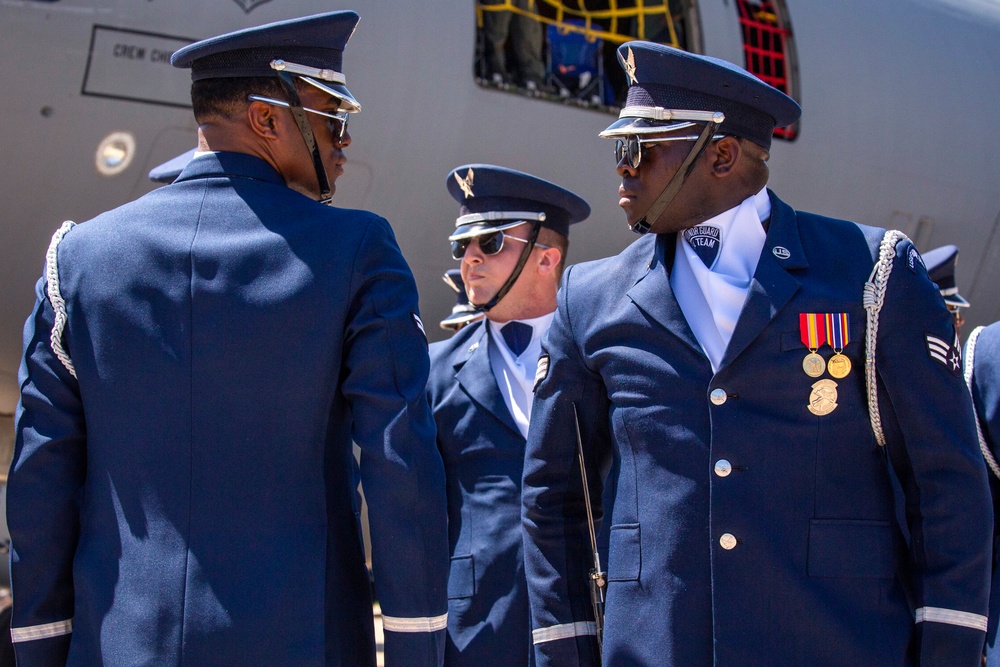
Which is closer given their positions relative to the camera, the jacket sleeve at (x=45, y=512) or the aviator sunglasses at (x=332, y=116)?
the jacket sleeve at (x=45, y=512)

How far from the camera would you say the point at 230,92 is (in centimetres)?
208

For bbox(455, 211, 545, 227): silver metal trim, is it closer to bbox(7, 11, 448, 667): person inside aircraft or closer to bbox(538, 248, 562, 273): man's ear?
bbox(538, 248, 562, 273): man's ear

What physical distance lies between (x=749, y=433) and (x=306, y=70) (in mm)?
1074

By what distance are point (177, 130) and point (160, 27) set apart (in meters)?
0.37

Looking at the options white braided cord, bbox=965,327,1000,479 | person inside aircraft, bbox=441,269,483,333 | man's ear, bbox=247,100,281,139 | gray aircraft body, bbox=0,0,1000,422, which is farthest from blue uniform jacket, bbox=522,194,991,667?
gray aircraft body, bbox=0,0,1000,422

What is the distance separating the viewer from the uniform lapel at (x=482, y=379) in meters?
3.10

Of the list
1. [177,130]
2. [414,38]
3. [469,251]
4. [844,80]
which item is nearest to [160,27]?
[177,130]

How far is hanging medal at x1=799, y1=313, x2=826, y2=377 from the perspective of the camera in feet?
6.25

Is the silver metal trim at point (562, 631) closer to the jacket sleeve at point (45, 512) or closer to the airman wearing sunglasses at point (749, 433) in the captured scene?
the airman wearing sunglasses at point (749, 433)

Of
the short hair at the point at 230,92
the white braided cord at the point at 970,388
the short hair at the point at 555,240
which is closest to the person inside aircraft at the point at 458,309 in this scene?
the short hair at the point at 555,240

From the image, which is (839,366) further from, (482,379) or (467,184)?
(467,184)

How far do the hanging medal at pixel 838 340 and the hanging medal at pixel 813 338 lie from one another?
11mm

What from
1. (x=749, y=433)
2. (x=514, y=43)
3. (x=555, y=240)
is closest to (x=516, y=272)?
(x=555, y=240)

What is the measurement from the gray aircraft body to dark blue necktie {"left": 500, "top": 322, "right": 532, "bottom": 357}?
1150mm
